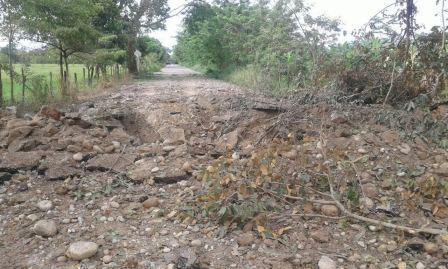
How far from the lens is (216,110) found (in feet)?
19.0

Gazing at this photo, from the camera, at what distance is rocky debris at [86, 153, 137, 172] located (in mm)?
3840

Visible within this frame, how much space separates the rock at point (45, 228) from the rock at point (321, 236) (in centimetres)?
181

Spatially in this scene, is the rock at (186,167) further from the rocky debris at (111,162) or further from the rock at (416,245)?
the rock at (416,245)

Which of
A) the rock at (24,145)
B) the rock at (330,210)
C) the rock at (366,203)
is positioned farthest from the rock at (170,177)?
the rock at (366,203)

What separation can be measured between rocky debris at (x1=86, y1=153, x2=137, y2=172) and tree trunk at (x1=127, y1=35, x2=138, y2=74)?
13.7m

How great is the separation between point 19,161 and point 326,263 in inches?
117

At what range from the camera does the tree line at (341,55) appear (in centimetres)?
477

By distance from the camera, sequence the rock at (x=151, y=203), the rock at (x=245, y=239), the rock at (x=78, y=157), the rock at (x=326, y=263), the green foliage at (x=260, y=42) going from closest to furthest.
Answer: the rock at (x=326, y=263)
the rock at (x=245, y=239)
the rock at (x=151, y=203)
the rock at (x=78, y=157)
the green foliage at (x=260, y=42)

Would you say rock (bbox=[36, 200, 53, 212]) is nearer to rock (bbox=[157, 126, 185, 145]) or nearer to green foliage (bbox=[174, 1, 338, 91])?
rock (bbox=[157, 126, 185, 145])

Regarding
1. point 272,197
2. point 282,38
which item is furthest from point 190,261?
point 282,38

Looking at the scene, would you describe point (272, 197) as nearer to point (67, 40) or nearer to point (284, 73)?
point (284, 73)

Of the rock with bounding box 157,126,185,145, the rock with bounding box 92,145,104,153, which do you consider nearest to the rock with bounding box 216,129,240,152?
the rock with bounding box 157,126,185,145

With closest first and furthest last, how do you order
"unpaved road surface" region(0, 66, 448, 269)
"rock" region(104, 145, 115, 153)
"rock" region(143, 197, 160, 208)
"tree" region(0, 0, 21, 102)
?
"unpaved road surface" region(0, 66, 448, 269) → "rock" region(143, 197, 160, 208) → "rock" region(104, 145, 115, 153) → "tree" region(0, 0, 21, 102)

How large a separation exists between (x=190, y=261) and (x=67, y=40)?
762 centimetres
